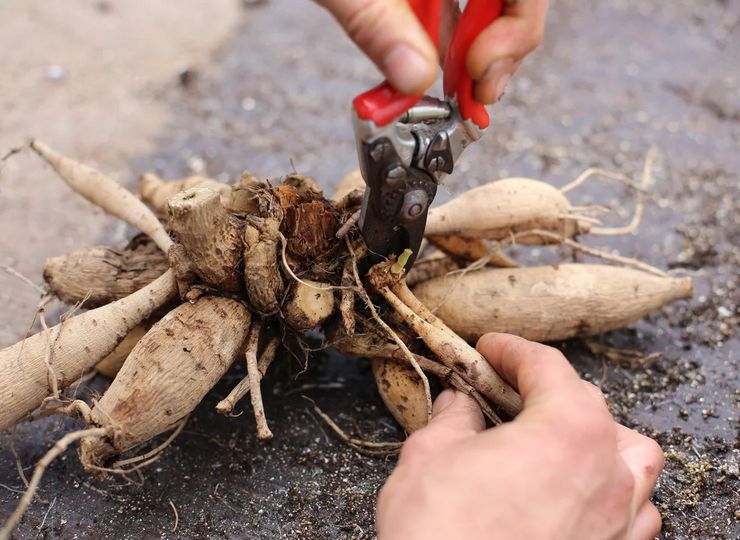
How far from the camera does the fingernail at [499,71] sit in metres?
1.01

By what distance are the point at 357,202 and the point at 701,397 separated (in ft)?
2.64

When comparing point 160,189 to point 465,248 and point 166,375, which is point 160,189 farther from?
point 465,248

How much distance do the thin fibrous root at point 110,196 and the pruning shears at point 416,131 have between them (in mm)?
445

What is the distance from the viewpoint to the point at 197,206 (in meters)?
1.10

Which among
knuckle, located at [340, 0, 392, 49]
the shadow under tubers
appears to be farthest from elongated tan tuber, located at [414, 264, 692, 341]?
knuckle, located at [340, 0, 392, 49]

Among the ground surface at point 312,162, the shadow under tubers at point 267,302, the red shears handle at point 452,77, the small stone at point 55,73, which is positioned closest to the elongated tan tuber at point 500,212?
the shadow under tubers at point 267,302

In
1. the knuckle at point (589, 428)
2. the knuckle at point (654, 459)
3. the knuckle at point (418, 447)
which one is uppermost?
the knuckle at point (589, 428)

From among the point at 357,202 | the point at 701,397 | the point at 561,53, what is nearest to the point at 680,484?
the point at 701,397

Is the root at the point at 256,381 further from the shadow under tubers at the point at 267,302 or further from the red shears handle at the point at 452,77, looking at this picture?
the red shears handle at the point at 452,77

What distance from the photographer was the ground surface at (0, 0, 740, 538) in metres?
1.21

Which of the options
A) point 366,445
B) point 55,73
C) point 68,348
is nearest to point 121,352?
point 68,348

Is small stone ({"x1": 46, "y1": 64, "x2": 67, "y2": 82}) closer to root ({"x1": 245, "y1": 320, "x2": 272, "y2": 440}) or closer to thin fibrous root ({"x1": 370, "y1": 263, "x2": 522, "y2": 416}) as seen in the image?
root ({"x1": 245, "y1": 320, "x2": 272, "y2": 440})

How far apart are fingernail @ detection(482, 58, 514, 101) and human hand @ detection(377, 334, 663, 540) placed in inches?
16.9

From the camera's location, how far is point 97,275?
1317 mm
